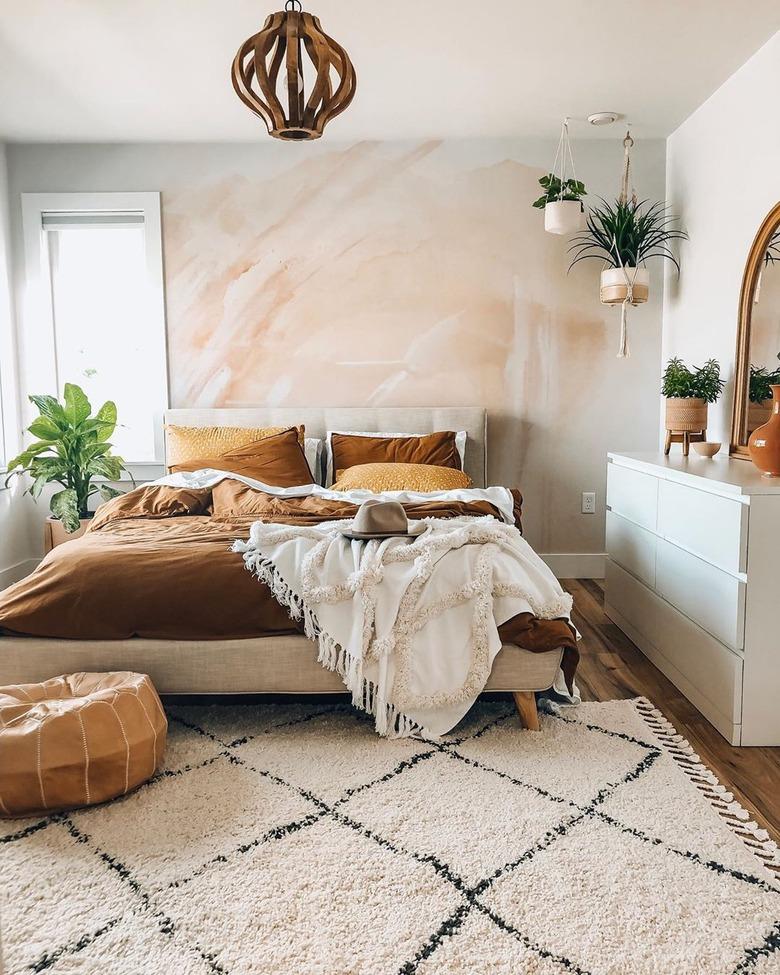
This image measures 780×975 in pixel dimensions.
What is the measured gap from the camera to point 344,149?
14.9ft

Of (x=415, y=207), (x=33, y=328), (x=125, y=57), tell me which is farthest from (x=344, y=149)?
(x=33, y=328)

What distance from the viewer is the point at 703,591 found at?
266 cm

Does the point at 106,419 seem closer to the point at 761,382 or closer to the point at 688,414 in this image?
the point at 688,414

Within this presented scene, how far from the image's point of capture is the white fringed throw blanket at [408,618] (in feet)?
8.02

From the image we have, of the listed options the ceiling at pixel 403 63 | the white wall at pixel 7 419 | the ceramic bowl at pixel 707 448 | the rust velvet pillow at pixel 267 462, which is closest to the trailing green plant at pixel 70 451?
the white wall at pixel 7 419

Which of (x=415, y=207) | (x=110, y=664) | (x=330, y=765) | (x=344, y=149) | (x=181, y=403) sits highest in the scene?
(x=344, y=149)

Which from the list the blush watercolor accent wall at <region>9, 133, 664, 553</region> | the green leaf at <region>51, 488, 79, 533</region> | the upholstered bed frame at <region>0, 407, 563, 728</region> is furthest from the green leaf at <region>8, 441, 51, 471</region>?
the upholstered bed frame at <region>0, 407, 563, 728</region>

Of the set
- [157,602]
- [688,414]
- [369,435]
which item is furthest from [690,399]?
[157,602]

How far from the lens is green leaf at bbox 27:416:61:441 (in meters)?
4.26

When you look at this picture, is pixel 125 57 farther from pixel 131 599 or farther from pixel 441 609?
pixel 441 609

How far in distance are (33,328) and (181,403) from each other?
0.96m

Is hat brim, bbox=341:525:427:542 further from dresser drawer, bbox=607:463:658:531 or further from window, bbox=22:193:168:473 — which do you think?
window, bbox=22:193:168:473

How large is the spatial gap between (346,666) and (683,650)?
126cm

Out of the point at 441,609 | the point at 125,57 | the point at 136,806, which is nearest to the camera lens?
the point at 136,806
